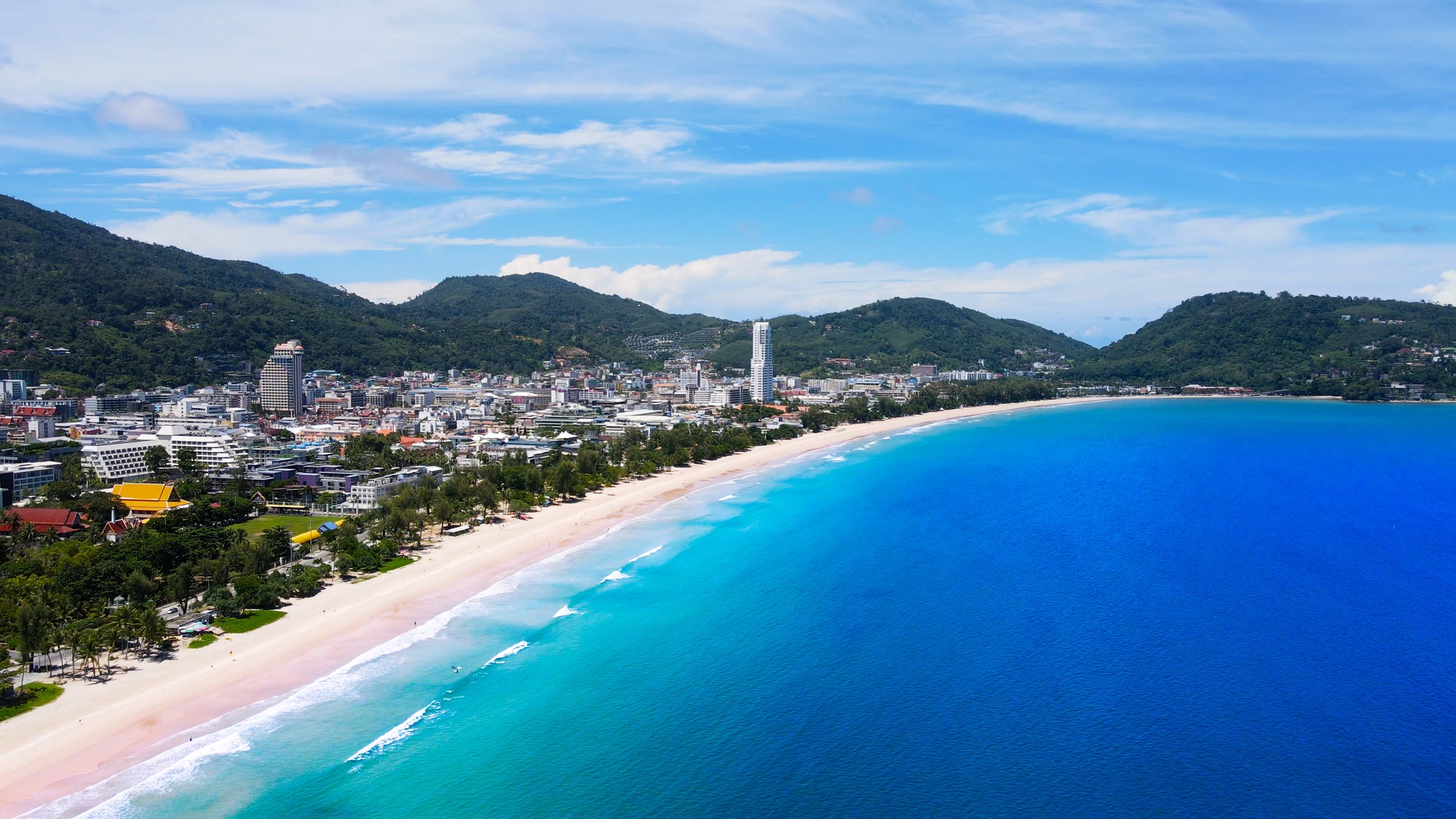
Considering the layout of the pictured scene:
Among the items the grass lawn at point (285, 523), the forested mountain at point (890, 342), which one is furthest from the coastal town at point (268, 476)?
the forested mountain at point (890, 342)

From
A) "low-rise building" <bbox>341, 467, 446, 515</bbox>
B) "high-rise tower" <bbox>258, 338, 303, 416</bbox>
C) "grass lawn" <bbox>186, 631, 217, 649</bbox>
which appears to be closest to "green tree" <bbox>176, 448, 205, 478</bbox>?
"low-rise building" <bbox>341, 467, 446, 515</bbox>

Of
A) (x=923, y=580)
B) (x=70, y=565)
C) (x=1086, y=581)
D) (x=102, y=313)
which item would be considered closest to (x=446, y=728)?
(x=70, y=565)

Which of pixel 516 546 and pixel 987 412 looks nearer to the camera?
pixel 516 546

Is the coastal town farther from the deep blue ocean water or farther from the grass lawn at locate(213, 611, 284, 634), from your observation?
the deep blue ocean water

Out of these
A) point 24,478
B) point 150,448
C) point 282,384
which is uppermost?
point 282,384

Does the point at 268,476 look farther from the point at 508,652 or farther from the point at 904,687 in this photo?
the point at 904,687

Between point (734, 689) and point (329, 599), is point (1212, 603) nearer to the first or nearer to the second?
point (734, 689)

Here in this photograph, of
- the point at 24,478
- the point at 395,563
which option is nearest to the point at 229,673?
the point at 395,563

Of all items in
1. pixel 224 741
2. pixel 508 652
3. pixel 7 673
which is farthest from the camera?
pixel 508 652

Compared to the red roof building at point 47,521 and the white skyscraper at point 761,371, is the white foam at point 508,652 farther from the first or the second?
the white skyscraper at point 761,371
